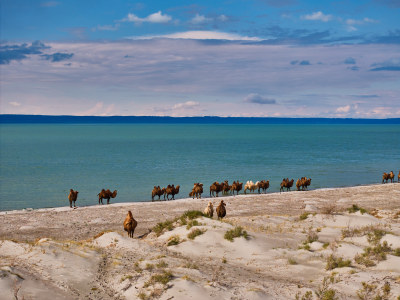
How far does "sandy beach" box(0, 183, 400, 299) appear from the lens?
11234 millimetres

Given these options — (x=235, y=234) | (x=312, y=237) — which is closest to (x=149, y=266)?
(x=235, y=234)

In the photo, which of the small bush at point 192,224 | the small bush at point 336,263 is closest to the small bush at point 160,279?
the small bush at point 336,263

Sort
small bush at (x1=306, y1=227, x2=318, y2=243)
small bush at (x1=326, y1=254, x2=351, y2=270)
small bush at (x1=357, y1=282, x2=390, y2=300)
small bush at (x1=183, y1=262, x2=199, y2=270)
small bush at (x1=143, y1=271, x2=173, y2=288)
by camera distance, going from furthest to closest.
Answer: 1. small bush at (x1=306, y1=227, x2=318, y2=243)
2. small bush at (x1=326, y1=254, x2=351, y2=270)
3. small bush at (x1=183, y1=262, x2=199, y2=270)
4. small bush at (x1=143, y1=271, x2=173, y2=288)
5. small bush at (x1=357, y1=282, x2=390, y2=300)

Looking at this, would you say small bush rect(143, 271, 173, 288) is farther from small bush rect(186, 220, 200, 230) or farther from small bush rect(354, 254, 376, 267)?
small bush rect(354, 254, 376, 267)

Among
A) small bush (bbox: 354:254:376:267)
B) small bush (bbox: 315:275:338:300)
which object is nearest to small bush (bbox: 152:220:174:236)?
small bush (bbox: 354:254:376:267)

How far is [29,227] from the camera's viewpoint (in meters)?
24.0

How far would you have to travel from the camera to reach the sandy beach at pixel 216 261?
1123 cm

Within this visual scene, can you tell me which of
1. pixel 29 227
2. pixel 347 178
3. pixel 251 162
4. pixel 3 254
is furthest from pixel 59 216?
pixel 251 162

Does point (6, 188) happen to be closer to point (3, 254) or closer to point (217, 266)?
point (3, 254)

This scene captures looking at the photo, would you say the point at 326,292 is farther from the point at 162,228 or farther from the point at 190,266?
the point at 162,228

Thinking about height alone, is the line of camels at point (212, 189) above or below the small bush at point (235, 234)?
below

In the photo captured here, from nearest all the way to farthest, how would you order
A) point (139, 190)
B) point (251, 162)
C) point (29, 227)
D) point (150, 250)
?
point (150, 250), point (29, 227), point (139, 190), point (251, 162)

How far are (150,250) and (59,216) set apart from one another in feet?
47.4

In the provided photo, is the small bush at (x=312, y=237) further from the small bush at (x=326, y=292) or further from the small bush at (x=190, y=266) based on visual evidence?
the small bush at (x=190, y=266)
